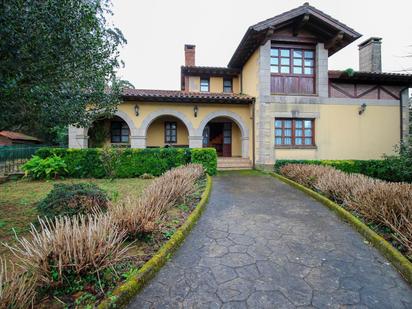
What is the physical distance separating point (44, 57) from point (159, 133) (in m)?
11.1

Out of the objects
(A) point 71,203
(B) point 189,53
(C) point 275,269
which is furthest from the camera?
(B) point 189,53

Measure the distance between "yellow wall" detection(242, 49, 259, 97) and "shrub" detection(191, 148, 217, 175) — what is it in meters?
4.55

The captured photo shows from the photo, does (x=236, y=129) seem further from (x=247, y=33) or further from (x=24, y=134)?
(x=24, y=134)

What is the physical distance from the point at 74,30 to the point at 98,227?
11.3 feet

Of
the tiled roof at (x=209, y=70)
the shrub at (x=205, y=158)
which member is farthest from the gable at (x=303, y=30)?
the shrub at (x=205, y=158)

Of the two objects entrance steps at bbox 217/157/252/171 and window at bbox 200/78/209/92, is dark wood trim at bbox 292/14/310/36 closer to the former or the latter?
window at bbox 200/78/209/92

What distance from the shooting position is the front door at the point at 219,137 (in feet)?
49.8

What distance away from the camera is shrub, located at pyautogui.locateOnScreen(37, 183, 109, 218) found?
3781 mm

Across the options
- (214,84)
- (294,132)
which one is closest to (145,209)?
(294,132)

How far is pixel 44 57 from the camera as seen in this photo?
3420 mm

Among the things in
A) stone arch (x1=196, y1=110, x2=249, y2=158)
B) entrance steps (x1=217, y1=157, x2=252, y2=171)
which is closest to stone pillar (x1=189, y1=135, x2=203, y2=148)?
stone arch (x1=196, y1=110, x2=249, y2=158)

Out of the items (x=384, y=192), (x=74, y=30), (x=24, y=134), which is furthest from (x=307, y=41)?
(x=24, y=134)

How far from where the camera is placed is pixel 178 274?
8.84 feet

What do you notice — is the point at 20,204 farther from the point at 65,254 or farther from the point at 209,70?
the point at 209,70
